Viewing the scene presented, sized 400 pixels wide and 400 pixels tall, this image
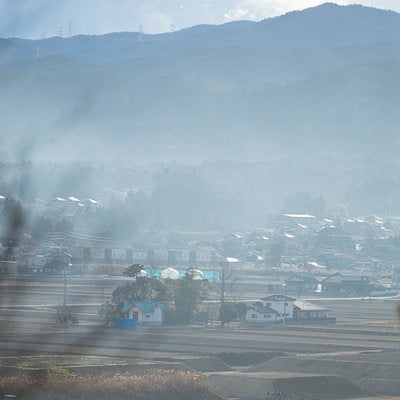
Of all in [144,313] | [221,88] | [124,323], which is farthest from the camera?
[221,88]

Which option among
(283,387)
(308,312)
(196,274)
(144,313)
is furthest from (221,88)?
(283,387)

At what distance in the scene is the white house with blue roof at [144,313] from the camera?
24.1 m

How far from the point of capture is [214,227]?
196ft

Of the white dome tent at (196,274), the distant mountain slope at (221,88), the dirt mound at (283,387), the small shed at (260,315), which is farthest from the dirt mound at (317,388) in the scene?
the distant mountain slope at (221,88)

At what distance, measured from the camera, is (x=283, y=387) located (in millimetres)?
15930

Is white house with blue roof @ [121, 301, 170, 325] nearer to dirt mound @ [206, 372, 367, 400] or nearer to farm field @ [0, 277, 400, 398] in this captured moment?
farm field @ [0, 277, 400, 398]

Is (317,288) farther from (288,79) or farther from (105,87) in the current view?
(288,79)

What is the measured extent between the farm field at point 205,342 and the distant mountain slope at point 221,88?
6733cm

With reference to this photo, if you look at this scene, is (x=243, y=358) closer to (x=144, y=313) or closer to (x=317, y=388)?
(x=317, y=388)

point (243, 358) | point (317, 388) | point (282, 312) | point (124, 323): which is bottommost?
point (317, 388)

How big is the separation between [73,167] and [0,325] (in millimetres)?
52305

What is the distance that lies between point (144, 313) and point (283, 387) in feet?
28.0

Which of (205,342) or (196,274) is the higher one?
(196,274)

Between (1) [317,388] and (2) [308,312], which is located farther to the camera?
(2) [308,312]
